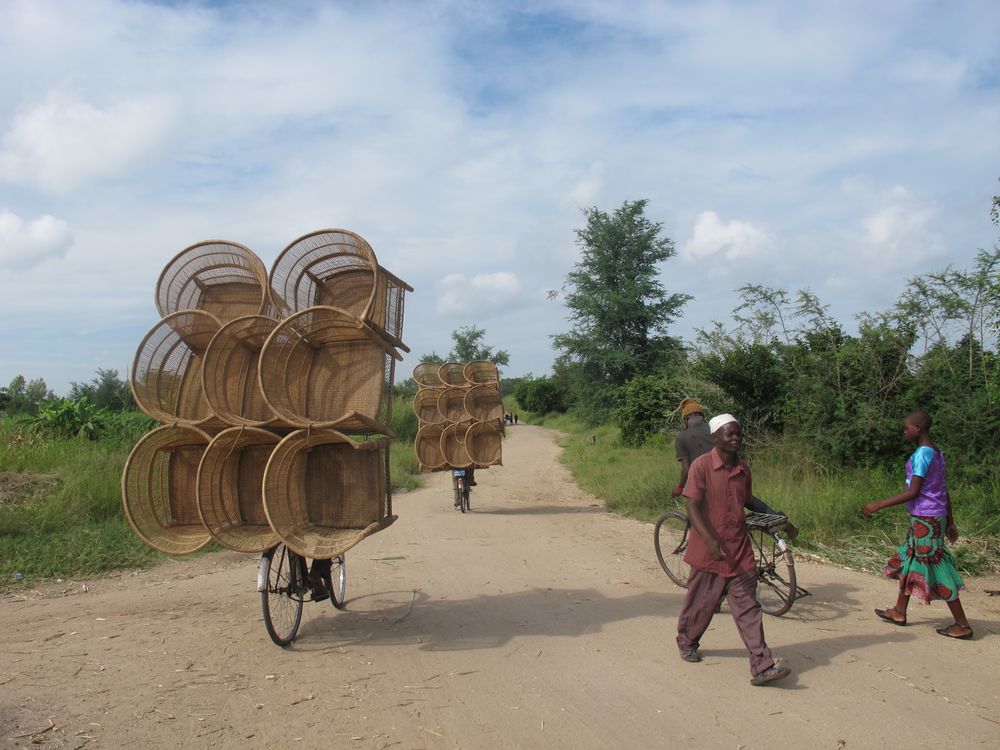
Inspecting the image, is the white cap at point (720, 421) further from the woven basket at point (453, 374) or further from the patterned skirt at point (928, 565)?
the woven basket at point (453, 374)

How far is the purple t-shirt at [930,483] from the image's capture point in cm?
607

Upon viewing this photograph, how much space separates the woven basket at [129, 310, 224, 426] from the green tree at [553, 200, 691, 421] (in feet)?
105

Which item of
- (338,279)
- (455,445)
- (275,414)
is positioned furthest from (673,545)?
(455,445)

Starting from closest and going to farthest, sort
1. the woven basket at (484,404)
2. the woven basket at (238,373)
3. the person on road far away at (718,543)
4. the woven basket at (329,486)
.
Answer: the person on road far away at (718,543) → the woven basket at (329,486) → the woven basket at (238,373) → the woven basket at (484,404)

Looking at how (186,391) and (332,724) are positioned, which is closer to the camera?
(332,724)

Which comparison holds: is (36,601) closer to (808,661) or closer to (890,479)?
(808,661)

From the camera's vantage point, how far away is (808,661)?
17.6 feet

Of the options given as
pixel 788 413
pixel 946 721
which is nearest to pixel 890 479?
pixel 788 413

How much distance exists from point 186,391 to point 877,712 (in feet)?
17.8

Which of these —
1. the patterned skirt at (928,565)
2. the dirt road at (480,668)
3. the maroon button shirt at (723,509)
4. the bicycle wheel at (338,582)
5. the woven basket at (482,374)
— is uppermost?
the woven basket at (482,374)

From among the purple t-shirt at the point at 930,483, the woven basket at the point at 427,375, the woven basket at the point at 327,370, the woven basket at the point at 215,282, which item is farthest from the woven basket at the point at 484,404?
the purple t-shirt at the point at 930,483

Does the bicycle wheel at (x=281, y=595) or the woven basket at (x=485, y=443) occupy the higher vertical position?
the woven basket at (x=485, y=443)

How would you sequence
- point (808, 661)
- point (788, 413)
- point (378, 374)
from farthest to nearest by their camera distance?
1. point (788, 413)
2. point (378, 374)
3. point (808, 661)

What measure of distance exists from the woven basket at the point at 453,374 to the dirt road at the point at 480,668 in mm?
7407
